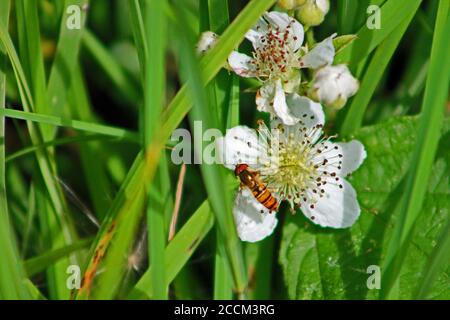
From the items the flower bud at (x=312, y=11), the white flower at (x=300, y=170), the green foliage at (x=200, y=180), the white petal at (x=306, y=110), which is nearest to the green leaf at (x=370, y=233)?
the green foliage at (x=200, y=180)

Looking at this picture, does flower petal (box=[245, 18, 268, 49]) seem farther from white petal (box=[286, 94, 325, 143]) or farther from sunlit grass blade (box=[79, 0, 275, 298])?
sunlit grass blade (box=[79, 0, 275, 298])

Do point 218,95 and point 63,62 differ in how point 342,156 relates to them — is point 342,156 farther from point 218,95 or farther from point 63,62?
point 63,62

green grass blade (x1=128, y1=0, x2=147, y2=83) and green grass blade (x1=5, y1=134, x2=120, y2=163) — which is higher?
green grass blade (x1=128, y1=0, x2=147, y2=83)

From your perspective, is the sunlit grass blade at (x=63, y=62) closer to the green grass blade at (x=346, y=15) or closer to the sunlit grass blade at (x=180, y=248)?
the sunlit grass blade at (x=180, y=248)

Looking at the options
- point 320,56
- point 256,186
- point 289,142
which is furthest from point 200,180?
point 320,56

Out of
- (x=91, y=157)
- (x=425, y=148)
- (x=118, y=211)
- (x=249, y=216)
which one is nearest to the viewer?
(x=425, y=148)

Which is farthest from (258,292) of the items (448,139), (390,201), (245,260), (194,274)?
(448,139)

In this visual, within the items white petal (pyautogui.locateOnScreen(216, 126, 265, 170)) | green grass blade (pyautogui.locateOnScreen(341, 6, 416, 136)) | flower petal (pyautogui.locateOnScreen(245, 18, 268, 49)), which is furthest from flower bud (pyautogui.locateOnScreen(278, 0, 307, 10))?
white petal (pyautogui.locateOnScreen(216, 126, 265, 170))
